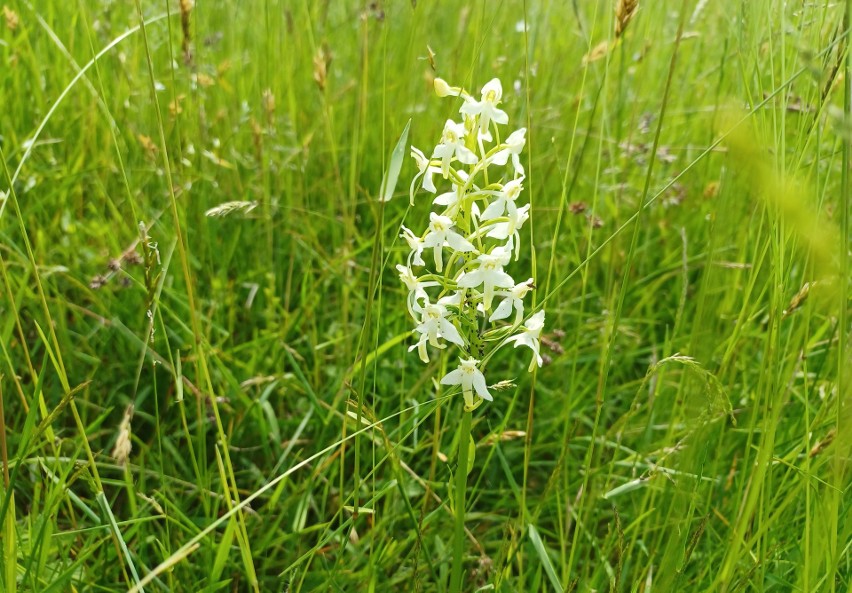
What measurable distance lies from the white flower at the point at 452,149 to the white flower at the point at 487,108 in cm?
3

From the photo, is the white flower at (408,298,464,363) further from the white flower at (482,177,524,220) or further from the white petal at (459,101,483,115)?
the white petal at (459,101,483,115)

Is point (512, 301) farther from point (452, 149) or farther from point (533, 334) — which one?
point (452, 149)

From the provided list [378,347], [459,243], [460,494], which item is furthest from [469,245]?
[378,347]

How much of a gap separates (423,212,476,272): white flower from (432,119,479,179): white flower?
Result: 77mm

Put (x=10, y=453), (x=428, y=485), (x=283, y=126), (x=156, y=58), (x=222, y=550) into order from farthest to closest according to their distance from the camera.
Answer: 1. (x=156, y=58)
2. (x=283, y=126)
3. (x=10, y=453)
4. (x=428, y=485)
5. (x=222, y=550)

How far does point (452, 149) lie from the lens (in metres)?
1.27

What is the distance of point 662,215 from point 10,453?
2.20 m

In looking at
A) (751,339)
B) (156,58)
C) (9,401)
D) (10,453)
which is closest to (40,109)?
(156,58)

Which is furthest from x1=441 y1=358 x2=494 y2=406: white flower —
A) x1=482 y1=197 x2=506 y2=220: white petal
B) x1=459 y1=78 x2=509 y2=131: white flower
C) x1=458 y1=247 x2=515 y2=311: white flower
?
x1=459 y1=78 x2=509 y2=131: white flower

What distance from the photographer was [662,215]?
9.37ft

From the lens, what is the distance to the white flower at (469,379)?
1.27 meters

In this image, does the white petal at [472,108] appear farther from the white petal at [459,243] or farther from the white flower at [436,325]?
the white flower at [436,325]

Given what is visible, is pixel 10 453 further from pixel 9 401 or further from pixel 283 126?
pixel 283 126

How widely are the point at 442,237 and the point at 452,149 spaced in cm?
14
